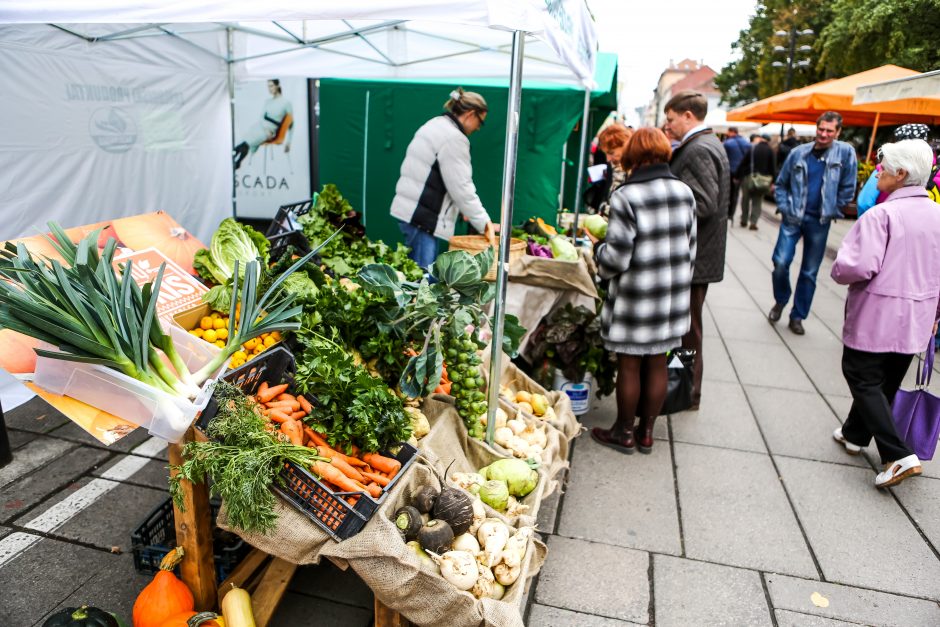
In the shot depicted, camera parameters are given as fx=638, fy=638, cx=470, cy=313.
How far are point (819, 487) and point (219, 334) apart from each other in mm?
3527

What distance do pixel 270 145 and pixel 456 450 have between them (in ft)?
22.3

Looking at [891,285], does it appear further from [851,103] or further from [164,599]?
[851,103]

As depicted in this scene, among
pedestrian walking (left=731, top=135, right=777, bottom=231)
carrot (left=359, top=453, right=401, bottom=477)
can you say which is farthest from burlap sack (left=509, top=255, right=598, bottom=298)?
pedestrian walking (left=731, top=135, right=777, bottom=231)

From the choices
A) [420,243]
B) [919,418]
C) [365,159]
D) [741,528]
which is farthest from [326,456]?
[365,159]

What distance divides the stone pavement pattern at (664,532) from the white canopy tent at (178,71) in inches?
39.2

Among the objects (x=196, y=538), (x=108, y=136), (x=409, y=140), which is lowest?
(x=196, y=538)

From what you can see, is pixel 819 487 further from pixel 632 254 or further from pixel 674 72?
pixel 674 72

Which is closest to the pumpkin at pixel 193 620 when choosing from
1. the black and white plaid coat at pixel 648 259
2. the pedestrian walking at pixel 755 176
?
the black and white plaid coat at pixel 648 259

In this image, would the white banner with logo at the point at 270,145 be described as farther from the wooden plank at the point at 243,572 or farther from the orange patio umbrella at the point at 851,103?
the orange patio umbrella at the point at 851,103

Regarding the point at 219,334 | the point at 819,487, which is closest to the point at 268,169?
the point at 219,334

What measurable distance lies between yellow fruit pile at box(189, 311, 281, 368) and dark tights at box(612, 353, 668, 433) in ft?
6.94

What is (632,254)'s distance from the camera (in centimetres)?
367

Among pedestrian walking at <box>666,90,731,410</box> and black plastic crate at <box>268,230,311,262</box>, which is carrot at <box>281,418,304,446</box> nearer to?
black plastic crate at <box>268,230,311,262</box>

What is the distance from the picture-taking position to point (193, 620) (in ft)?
7.02
